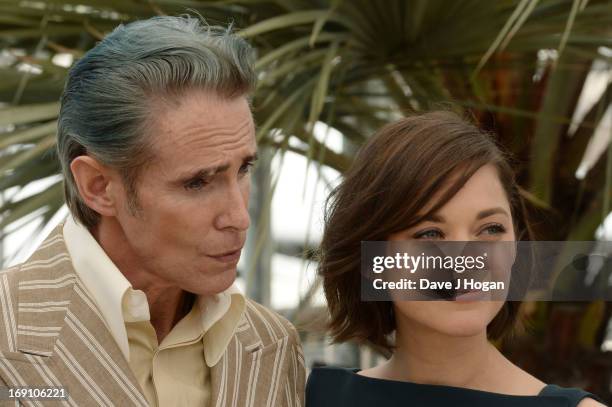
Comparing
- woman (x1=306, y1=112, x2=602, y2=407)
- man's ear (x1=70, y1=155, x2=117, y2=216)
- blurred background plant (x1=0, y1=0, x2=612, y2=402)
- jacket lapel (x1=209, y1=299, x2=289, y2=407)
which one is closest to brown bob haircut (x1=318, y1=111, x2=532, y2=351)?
woman (x1=306, y1=112, x2=602, y2=407)

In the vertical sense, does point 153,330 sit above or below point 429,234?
below

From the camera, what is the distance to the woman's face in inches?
57.0

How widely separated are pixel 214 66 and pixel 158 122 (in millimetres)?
110

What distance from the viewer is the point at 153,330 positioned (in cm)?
150

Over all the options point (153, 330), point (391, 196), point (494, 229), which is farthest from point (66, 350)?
point (494, 229)

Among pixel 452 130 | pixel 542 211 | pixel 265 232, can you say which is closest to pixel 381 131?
pixel 452 130

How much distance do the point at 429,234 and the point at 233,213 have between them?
26 centimetres

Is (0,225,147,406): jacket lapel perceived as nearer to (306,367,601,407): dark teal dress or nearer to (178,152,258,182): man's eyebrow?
(178,152,258,182): man's eyebrow

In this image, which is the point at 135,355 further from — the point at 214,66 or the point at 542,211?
the point at 542,211

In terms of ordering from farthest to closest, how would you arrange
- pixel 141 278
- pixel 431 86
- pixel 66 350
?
pixel 431 86 → pixel 141 278 → pixel 66 350

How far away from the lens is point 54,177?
248cm

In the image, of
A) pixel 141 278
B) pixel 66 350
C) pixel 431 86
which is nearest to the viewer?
pixel 66 350

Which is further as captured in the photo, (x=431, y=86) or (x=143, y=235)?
(x=431, y=86)

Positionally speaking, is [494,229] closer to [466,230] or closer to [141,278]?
[466,230]
